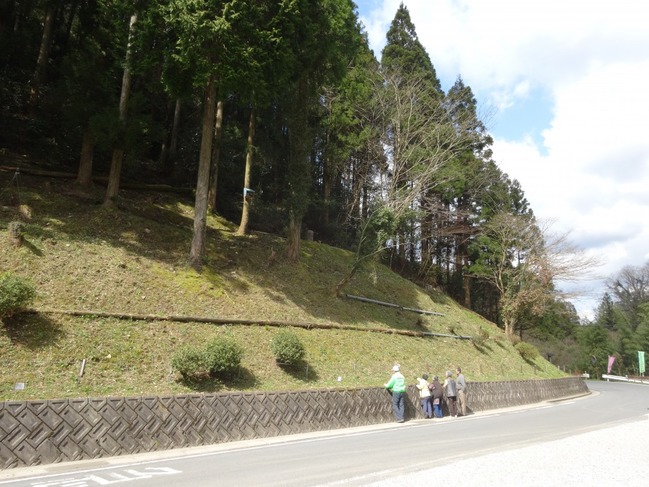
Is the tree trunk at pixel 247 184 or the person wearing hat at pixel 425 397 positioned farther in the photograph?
the tree trunk at pixel 247 184

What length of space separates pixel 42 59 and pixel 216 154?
1028cm

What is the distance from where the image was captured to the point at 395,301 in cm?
2478

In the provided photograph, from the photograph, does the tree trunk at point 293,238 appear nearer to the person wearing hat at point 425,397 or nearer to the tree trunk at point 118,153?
the tree trunk at point 118,153

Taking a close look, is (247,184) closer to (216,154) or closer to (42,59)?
(216,154)

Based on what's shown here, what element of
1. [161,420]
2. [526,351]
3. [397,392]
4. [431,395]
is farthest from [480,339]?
[161,420]

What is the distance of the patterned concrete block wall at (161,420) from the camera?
7258mm

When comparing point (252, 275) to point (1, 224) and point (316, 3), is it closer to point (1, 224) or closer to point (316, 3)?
point (1, 224)

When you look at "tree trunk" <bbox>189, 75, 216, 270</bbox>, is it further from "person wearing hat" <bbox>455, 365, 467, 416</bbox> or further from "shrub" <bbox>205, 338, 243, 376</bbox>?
"person wearing hat" <bbox>455, 365, 467, 416</bbox>

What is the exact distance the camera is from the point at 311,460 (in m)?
7.64

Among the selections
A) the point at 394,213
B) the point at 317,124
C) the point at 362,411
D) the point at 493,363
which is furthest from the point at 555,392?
the point at 317,124

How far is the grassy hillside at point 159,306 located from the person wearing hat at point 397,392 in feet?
4.74

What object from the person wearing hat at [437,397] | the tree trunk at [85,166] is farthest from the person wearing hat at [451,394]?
the tree trunk at [85,166]

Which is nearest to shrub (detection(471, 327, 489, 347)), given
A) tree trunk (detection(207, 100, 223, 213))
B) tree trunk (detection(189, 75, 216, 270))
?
tree trunk (detection(207, 100, 223, 213))

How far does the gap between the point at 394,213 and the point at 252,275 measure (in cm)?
725
